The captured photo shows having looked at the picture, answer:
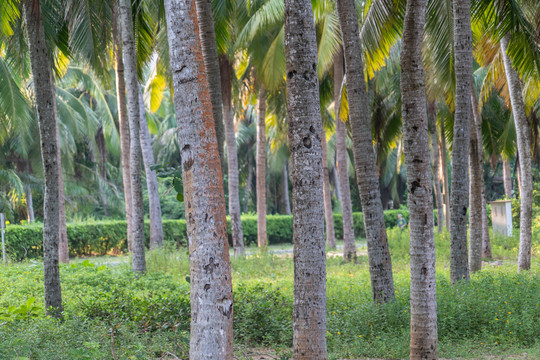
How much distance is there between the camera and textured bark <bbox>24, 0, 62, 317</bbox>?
784 cm

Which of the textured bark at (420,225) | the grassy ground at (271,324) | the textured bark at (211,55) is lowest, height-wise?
the grassy ground at (271,324)

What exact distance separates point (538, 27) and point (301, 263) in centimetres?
853

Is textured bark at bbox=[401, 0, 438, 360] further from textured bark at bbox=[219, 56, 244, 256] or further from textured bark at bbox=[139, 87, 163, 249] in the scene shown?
textured bark at bbox=[139, 87, 163, 249]

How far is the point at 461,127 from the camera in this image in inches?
332

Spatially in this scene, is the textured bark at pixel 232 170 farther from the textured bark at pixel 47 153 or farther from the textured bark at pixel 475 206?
the textured bark at pixel 47 153

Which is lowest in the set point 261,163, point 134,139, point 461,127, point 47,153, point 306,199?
point 306,199

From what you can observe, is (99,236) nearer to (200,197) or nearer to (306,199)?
(306,199)

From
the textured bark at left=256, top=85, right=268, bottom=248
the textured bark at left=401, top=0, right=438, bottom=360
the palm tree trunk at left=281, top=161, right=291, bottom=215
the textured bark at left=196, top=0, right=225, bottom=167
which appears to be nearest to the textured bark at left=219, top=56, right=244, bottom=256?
the textured bark at left=256, top=85, right=268, bottom=248

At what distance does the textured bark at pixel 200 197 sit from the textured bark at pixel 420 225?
2.34m

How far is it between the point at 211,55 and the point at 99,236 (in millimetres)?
18550

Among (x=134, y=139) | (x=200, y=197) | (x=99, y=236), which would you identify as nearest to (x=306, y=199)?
(x=200, y=197)

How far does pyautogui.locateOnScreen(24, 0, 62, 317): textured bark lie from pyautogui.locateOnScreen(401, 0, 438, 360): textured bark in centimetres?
513

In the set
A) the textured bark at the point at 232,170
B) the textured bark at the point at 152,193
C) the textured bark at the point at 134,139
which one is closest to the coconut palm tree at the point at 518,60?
the textured bark at the point at 134,139

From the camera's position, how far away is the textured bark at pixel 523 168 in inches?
478
